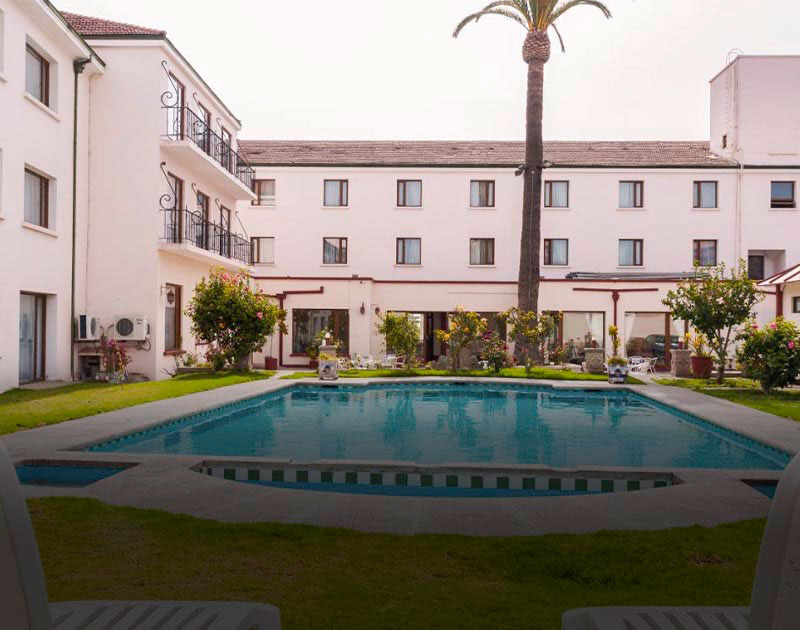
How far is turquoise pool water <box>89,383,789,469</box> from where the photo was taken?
9344 millimetres

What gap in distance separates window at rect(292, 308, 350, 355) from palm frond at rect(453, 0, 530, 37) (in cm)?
1175

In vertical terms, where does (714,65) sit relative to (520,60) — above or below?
above

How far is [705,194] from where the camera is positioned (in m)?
30.3

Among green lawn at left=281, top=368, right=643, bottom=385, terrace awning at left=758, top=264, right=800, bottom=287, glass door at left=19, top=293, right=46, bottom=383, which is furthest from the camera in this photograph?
terrace awning at left=758, top=264, right=800, bottom=287

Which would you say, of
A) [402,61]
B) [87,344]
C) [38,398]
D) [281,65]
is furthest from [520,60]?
[38,398]

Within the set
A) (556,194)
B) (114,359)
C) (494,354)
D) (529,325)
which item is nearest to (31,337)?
(114,359)

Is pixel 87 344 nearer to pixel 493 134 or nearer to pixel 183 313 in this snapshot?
pixel 183 313

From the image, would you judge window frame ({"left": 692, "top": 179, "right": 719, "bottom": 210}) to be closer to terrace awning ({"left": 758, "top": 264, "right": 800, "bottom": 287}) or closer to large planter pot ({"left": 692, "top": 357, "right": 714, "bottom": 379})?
terrace awning ({"left": 758, "top": 264, "right": 800, "bottom": 287})

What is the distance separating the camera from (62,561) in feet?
13.6

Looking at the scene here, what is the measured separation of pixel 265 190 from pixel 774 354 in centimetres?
2208

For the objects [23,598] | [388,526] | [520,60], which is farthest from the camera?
[520,60]

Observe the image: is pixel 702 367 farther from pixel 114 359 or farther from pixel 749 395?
pixel 114 359

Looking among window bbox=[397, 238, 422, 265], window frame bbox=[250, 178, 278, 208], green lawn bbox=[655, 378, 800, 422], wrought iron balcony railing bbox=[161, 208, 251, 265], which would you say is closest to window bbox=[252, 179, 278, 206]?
window frame bbox=[250, 178, 278, 208]

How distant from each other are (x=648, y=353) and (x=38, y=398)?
872 inches
